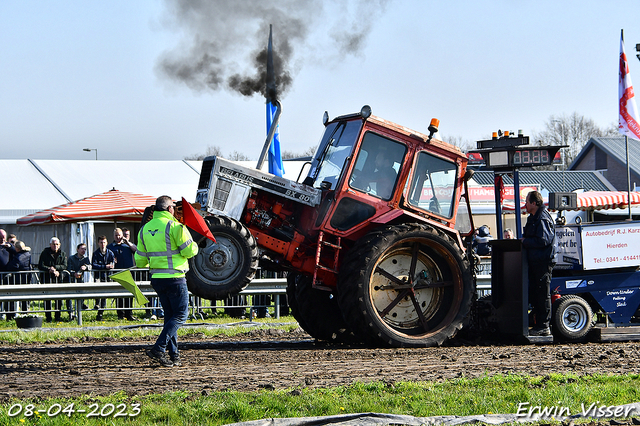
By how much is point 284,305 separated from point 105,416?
10.3 m

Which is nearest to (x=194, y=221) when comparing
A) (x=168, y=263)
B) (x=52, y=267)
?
(x=168, y=263)

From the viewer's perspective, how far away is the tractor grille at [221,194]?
9.01 metres

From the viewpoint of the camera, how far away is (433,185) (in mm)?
9852

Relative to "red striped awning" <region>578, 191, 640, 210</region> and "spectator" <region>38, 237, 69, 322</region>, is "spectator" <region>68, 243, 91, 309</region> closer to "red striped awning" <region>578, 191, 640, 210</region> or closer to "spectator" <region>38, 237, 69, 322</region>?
"spectator" <region>38, 237, 69, 322</region>

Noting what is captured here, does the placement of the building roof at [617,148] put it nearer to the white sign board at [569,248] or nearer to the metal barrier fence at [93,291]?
the metal barrier fence at [93,291]

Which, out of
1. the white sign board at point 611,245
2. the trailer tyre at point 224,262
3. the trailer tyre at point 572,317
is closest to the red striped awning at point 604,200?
the white sign board at point 611,245

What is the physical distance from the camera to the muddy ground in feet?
22.5

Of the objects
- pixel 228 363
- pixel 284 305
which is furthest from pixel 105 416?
pixel 284 305

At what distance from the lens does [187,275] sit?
28.1ft

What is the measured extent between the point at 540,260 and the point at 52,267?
9.61 metres

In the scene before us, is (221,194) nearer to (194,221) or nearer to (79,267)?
(194,221)

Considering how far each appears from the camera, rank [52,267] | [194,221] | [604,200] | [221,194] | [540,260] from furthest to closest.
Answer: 1. [604,200]
2. [52,267]
3. [540,260]
4. [221,194]
5. [194,221]

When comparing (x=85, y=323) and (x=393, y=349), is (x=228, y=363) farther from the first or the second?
(x=85, y=323)

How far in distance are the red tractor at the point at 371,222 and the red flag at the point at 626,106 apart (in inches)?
450
